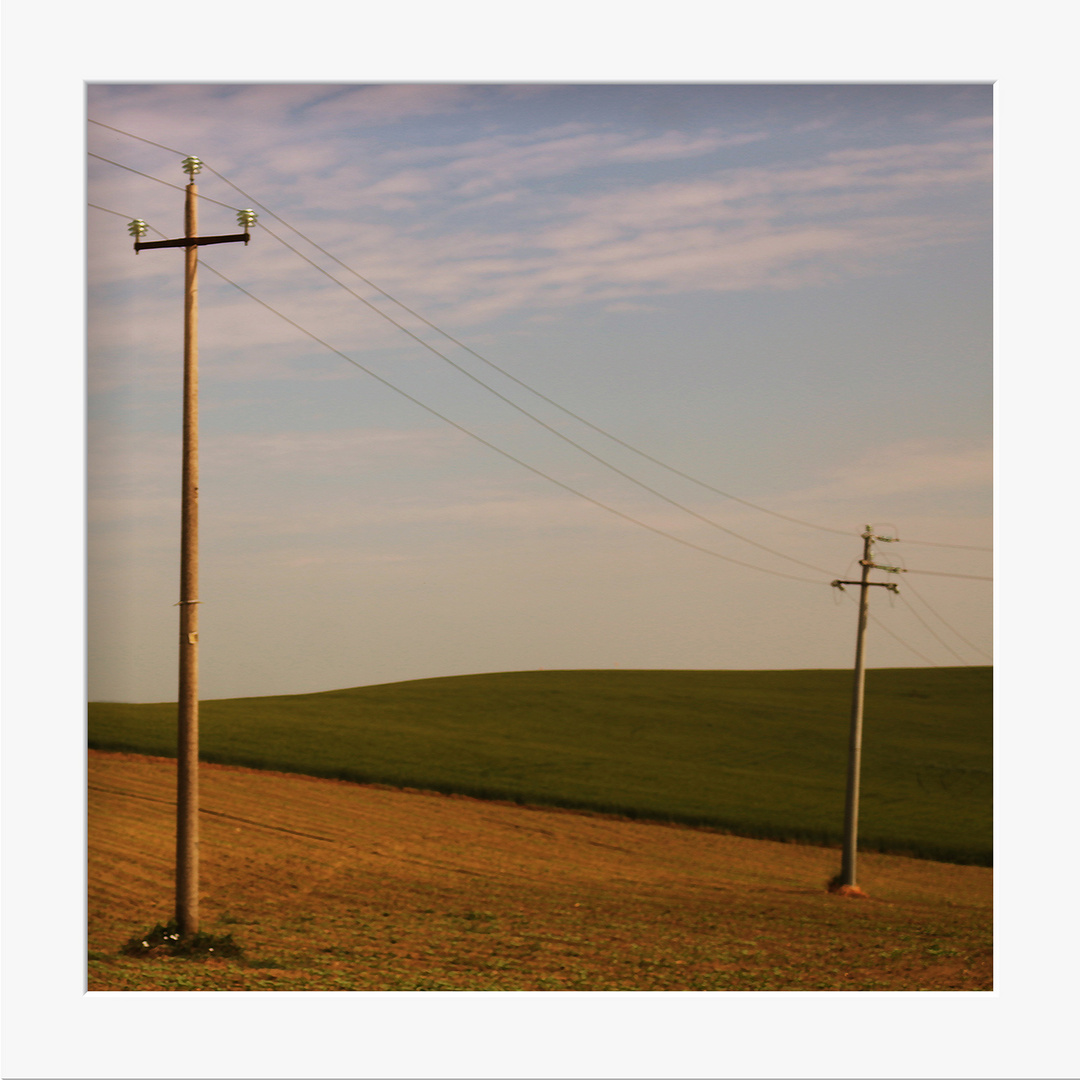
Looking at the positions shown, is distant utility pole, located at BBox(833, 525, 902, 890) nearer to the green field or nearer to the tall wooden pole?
the green field

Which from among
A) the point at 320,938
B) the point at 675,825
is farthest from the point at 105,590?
the point at 675,825

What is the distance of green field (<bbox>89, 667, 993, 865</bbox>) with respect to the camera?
18672mm

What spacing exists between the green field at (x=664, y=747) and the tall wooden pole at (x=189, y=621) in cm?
398

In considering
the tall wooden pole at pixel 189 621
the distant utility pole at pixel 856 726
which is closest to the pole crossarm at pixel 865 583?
the distant utility pole at pixel 856 726

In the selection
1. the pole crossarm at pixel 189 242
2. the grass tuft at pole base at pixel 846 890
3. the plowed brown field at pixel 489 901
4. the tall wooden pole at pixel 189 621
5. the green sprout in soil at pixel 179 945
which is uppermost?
the pole crossarm at pixel 189 242

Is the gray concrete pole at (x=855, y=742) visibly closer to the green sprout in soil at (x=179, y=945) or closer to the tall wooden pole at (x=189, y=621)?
the green sprout in soil at (x=179, y=945)

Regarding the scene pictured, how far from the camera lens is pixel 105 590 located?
32.1 feet

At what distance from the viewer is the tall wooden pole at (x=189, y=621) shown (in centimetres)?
943

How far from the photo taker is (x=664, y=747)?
22938 millimetres

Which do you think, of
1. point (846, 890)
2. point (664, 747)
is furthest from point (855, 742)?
point (664, 747)

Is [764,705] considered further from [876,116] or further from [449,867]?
[876,116]

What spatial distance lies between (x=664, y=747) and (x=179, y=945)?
15.2 meters
